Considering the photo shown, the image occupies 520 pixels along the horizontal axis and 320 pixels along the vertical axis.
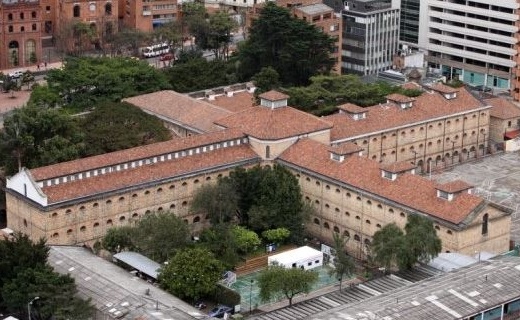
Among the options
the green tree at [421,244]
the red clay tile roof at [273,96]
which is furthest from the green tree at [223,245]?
the red clay tile roof at [273,96]

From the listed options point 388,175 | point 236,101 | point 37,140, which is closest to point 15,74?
A: point 236,101

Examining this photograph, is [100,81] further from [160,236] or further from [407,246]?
[407,246]

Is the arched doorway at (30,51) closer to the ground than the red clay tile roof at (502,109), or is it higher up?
higher up

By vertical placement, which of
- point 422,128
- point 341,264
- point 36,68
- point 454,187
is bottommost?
point 341,264

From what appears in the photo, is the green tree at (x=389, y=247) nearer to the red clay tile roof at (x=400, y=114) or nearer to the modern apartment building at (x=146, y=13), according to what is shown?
the red clay tile roof at (x=400, y=114)

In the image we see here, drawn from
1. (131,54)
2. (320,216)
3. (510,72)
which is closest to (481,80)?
(510,72)

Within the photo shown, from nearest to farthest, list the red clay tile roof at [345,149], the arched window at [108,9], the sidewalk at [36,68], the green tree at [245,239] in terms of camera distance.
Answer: the green tree at [245,239], the red clay tile roof at [345,149], the sidewalk at [36,68], the arched window at [108,9]
